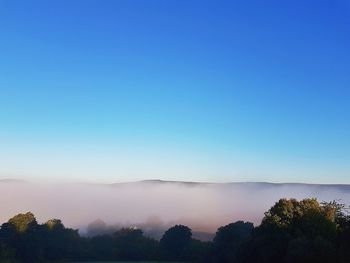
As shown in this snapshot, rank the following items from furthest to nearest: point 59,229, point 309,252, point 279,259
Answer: point 59,229 < point 279,259 < point 309,252

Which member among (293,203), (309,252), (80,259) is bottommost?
(80,259)

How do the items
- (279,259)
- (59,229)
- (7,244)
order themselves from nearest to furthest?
(279,259) → (7,244) → (59,229)

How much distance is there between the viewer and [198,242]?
198625 millimetres

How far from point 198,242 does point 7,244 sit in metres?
70.3

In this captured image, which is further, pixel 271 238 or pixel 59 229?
pixel 59 229

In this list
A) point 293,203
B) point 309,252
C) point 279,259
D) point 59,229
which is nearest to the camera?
point 309,252

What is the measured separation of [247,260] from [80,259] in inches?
3949

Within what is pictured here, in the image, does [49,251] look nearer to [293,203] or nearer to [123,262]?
[123,262]

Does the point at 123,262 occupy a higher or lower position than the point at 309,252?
lower

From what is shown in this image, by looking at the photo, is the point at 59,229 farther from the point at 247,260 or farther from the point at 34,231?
the point at 247,260

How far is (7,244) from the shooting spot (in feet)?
589

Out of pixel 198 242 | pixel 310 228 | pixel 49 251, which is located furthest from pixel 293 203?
pixel 49 251

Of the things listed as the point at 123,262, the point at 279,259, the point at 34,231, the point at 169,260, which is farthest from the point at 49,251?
the point at 279,259

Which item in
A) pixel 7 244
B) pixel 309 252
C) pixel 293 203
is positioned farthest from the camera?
pixel 7 244
